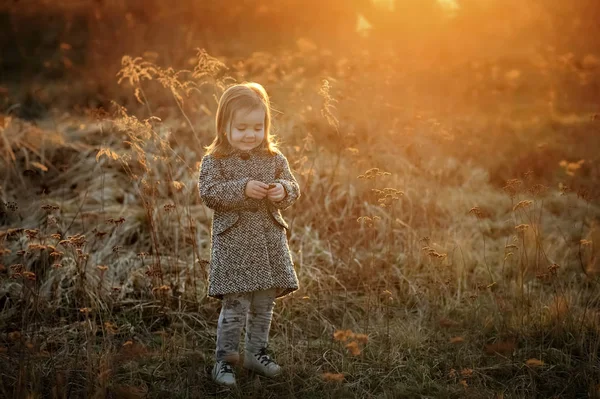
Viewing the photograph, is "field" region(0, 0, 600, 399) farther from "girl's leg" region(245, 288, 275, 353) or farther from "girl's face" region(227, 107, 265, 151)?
"girl's face" region(227, 107, 265, 151)

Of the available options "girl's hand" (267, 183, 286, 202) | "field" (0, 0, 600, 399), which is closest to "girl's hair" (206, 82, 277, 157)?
"girl's hand" (267, 183, 286, 202)

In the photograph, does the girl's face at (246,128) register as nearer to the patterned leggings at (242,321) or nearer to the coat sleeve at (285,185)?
the coat sleeve at (285,185)

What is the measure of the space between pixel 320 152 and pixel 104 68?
4.64 meters

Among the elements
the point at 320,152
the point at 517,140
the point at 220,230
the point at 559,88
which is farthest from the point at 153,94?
the point at 559,88

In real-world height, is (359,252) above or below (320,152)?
below

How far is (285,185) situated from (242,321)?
70cm

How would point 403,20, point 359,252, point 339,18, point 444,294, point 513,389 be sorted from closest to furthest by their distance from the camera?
point 513,389 < point 444,294 < point 359,252 < point 403,20 < point 339,18

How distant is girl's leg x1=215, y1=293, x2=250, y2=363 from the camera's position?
2.91 meters

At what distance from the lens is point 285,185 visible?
286cm

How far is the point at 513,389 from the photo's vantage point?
2.82 meters

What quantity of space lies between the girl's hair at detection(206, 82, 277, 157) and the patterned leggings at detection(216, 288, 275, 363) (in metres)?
0.71

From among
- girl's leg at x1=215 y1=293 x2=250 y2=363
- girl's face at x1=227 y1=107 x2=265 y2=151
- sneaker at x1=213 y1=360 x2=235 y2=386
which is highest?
girl's face at x1=227 y1=107 x2=265 y2=151

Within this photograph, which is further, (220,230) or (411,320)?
(411,320)

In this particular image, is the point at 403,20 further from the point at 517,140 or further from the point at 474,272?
the point at 474,272
